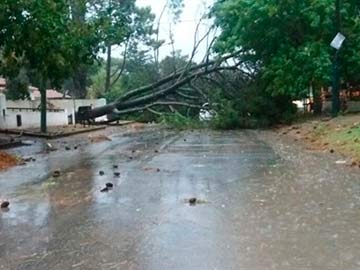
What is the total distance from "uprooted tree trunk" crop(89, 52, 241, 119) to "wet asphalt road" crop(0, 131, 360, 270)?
13991 millimetres

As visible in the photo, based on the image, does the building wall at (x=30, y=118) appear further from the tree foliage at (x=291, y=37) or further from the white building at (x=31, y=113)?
the tree foliage at (x=291, y=37)

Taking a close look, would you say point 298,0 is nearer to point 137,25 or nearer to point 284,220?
point 284,220

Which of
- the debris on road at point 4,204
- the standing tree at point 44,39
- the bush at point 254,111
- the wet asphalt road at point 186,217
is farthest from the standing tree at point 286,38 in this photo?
the debris on road at point 4,204

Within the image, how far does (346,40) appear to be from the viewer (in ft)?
61.8

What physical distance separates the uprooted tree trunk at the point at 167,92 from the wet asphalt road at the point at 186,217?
14.0 m

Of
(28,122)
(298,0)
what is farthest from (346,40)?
(28,122)

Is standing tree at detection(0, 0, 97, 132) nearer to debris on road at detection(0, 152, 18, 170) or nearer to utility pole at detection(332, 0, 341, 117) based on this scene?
debris on road at detection(0, 152, 18, 170)

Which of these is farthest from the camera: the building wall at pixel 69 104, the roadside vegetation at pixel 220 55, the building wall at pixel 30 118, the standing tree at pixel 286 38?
the building wall at pixel 69 104

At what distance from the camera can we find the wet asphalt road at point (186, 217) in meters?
3.97

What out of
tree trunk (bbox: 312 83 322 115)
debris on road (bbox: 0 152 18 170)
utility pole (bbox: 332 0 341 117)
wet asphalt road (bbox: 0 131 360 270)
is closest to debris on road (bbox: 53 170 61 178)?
wet asphalt road (bbox: 0 131 360 270)

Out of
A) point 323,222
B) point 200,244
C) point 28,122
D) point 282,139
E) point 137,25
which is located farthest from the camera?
point 137,25

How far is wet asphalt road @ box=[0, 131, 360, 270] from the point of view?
13.0 ft

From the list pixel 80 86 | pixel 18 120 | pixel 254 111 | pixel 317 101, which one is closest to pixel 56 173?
pixel 254 111

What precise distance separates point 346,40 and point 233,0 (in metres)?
4.59
